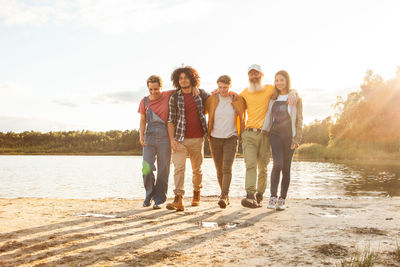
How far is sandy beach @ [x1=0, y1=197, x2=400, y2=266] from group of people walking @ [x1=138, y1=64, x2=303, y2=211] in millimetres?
478

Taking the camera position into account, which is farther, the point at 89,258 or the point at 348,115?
the point at 348,115

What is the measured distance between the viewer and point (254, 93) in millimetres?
5789

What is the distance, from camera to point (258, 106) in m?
5.74

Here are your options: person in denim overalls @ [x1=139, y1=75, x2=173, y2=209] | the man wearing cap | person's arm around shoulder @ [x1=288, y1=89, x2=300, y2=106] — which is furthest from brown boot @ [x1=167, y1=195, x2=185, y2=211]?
person's arm around shoulder @ [x1=288, y1=89, x2=300, y2=106]

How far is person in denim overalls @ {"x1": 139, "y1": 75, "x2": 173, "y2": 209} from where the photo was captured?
19.1 feet

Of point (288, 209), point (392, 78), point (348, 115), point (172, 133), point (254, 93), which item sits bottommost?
point (288, 209)

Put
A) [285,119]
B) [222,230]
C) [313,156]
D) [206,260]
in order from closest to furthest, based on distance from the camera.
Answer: [206,260]
[222,230]
[285,119]
[313,156]

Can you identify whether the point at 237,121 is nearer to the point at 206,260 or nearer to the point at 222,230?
the point at 222,230

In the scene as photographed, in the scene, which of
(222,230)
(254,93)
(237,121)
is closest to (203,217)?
(222,230)

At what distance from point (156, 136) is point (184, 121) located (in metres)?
0.54

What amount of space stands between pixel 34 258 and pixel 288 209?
12.7ft

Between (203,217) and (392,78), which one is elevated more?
(392,78)

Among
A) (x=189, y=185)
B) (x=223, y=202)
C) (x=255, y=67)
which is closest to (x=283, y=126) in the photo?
(x=255, y=67)

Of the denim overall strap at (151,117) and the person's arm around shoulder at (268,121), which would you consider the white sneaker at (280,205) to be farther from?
the denim overall strap at (151,117)
